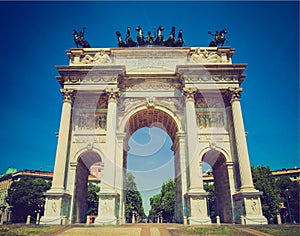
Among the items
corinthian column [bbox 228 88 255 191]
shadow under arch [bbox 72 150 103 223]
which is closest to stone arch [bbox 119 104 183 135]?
shadow under arch [bbox 72 150 103 223]

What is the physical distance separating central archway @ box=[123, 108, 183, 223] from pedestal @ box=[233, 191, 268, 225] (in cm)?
469

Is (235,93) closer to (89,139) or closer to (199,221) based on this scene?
(199,221)

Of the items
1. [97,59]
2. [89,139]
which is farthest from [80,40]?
[89,139]

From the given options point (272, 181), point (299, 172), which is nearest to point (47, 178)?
point (272, 181)

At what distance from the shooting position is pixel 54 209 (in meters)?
17.5

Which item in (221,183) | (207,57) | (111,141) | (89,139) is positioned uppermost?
(207,57)

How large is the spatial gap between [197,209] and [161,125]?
34.0ft

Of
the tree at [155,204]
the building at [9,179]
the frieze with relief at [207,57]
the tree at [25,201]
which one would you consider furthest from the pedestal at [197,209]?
the tree at [155,204]

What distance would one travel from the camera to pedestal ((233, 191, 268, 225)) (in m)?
17.1

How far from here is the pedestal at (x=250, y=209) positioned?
56.0ft

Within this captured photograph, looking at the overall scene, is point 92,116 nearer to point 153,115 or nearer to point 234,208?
point 153,115

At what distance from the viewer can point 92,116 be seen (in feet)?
73.8

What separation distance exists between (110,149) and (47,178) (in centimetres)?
4567

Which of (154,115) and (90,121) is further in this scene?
(154,115)
